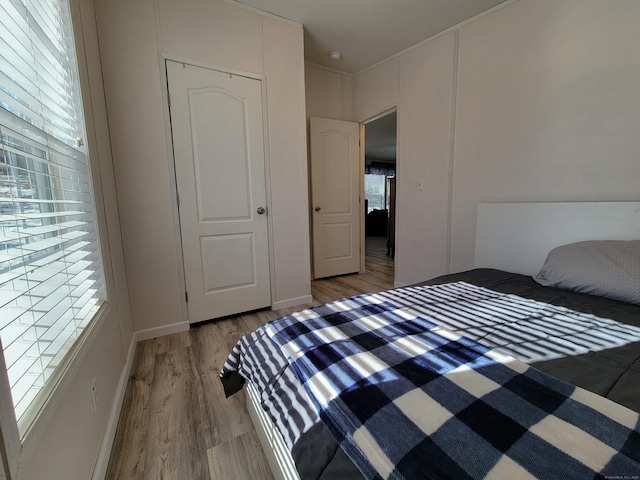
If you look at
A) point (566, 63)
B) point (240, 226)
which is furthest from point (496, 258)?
point (240, 226)

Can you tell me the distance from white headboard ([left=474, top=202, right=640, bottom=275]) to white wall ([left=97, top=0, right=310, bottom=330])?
1.84m

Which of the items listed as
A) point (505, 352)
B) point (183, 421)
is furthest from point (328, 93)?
point (183, 421)

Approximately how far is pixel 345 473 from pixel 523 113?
2.56m

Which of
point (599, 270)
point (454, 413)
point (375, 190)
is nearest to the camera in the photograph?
point (454, 413)

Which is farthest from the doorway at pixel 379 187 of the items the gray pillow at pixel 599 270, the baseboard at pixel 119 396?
the baseboard at pixel 119 396

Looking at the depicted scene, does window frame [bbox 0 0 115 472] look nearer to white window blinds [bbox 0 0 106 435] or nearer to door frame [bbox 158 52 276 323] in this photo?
white window blinds [bbox 0 0 106 435]

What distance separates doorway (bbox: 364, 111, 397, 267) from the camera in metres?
5.06

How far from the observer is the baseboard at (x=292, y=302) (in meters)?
2.63

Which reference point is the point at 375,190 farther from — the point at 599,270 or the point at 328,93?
the point at 599,270

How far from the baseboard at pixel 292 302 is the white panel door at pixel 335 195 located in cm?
79

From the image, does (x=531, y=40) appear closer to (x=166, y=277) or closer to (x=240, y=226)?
(x=240, y=226)

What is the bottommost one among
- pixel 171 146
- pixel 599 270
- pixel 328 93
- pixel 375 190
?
pixel 599 270

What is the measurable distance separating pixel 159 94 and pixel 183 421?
2.12m

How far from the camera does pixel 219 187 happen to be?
2.28m
